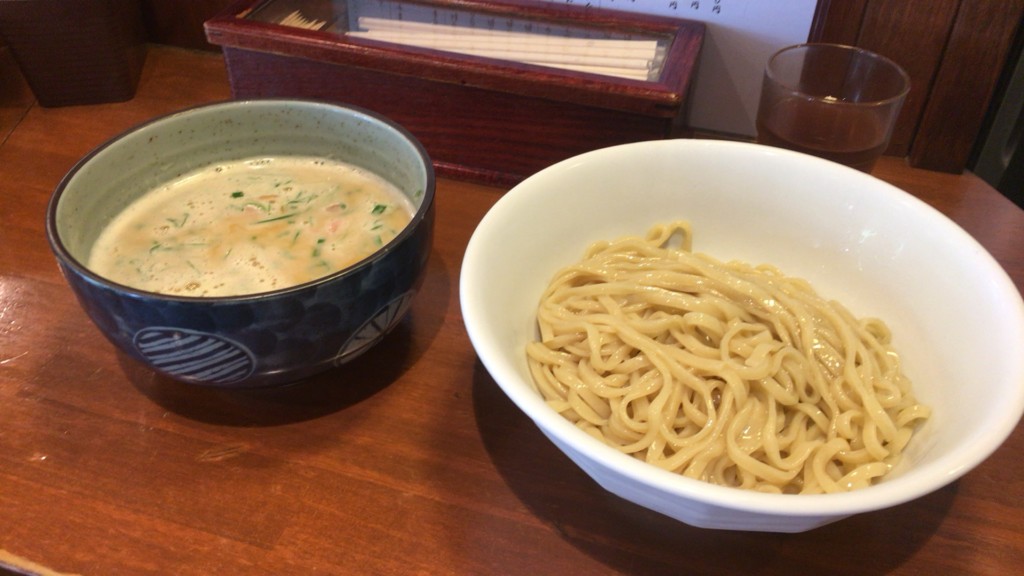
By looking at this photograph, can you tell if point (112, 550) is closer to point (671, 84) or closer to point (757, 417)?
point (757, 417)

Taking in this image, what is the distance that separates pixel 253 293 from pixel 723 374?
495mm

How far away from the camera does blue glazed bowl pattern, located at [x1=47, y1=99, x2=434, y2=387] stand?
2.35 feet

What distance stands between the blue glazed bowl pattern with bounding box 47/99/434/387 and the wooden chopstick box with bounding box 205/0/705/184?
8.4 inches

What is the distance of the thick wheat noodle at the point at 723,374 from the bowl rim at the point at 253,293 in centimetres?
19

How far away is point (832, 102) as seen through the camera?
1078mm

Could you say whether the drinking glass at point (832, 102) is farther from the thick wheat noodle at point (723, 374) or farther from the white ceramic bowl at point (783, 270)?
the thick wheat noodle at point (723, 374)

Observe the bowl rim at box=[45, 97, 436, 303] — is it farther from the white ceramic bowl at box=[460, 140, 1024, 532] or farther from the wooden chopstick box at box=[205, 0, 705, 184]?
the wooden chopstick box at box=[205, 0, 705, 184]

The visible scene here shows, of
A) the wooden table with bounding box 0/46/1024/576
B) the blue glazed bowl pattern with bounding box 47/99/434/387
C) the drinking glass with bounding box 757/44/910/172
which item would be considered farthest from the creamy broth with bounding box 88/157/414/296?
the drinking glass with bounding box 757/44/910/172

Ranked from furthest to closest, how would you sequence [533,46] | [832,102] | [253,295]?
[533,46] < [832,102] < [253,295]

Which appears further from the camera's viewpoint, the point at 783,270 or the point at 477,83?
the point at 477,83

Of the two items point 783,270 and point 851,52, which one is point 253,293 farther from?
point 851,52

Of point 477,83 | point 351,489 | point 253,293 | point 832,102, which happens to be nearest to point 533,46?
point 477,83

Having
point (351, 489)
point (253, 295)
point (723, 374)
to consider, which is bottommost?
point (351, 489)

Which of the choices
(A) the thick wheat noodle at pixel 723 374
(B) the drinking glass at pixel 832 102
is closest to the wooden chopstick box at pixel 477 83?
(B) the drinking glass at pixel 832 102
